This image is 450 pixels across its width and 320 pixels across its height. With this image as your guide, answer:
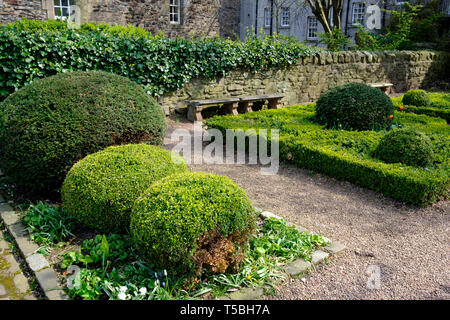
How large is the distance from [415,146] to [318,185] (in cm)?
156

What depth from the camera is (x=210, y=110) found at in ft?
32.3

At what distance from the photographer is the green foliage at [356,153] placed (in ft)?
15.7

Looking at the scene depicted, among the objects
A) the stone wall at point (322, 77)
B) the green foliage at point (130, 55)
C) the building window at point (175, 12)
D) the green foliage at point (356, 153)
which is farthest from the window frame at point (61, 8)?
the green foliage at point (356, 153)

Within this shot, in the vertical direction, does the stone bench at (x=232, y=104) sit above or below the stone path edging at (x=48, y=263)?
above

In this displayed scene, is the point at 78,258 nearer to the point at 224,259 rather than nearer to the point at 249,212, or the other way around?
the point at 224,259

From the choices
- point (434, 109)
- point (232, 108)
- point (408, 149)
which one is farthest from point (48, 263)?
point (434, 109)

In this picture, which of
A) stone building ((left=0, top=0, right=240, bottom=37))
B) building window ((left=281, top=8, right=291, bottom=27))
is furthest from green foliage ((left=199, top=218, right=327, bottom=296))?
building window ((left=281, top=8, right=291, bottom=27))

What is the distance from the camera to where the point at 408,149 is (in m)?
5.42

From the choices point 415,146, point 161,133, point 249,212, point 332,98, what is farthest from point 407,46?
point 249,212

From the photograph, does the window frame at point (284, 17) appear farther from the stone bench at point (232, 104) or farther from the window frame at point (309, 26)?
the stone bench at point (232, 104)

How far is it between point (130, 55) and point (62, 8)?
828cm

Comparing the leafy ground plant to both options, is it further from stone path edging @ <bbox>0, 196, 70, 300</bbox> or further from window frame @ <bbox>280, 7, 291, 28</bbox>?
window frame @ <bbox>280, 7, 291, 28</bbox>

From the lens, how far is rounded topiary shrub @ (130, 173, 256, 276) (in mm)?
2738

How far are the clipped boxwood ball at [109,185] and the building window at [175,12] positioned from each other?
1614 cm
